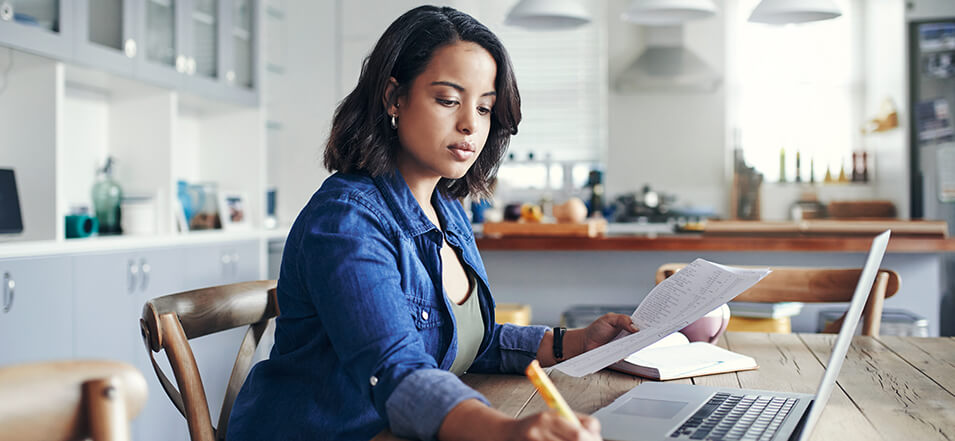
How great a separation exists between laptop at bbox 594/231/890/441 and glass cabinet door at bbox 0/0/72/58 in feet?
7.02

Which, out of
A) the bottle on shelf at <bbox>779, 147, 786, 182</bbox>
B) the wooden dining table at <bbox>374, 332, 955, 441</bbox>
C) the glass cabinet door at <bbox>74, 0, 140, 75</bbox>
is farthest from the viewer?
the bottle on shelf at <bbox>779, 147, 786, 182</bbox>

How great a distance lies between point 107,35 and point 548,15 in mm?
1788

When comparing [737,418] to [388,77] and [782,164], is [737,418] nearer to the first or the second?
[388,77]

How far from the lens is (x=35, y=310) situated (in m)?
2.30

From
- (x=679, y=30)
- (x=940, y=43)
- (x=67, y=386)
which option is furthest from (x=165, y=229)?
(x=940, y=43)

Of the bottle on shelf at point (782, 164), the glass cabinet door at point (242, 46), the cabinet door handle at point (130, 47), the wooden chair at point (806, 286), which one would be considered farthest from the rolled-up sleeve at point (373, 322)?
the bottle on shelf at point (782, 164)

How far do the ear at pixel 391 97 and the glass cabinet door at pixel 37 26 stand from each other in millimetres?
1637

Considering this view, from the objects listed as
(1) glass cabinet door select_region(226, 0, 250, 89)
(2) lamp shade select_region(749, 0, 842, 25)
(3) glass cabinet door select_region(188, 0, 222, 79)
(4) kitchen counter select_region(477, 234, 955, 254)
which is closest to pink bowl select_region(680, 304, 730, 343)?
(4) kitchen counter select_region(477, 234, 955, 254)

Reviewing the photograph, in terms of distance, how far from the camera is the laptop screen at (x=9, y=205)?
7.73 feet

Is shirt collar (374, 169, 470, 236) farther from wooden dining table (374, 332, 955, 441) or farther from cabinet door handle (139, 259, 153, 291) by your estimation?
cabinet door handle (139, 259, 153, 291)

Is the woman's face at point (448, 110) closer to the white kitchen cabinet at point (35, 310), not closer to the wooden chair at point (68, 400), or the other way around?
the wooden chair at point (68, 400)

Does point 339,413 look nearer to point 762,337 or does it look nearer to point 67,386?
point 67,386

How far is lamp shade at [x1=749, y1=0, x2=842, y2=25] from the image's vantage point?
3.14 metres

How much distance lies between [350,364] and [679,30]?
5463mm
